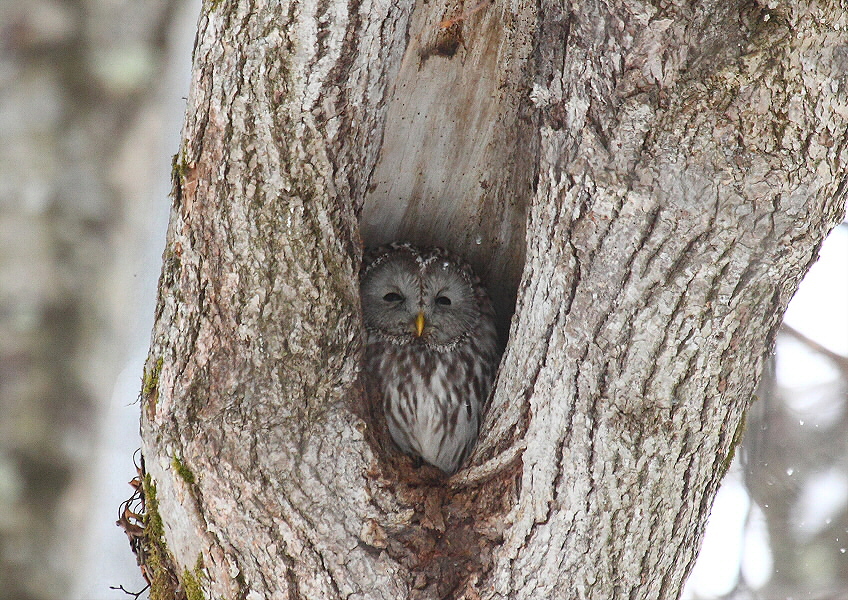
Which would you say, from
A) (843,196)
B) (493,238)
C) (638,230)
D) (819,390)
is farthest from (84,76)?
(819,390)

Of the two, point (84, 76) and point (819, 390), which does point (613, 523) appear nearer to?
point (819, 390)

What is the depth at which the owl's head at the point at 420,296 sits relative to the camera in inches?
139

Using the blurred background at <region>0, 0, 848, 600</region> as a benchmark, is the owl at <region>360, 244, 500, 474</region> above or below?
below

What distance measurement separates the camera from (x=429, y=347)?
12.0 feet

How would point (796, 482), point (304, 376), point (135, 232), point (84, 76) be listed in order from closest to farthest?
point (304, 376) < point (135, 232) < point (84, 76) < point (796, 482)

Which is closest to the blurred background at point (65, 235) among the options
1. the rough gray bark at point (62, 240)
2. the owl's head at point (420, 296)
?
the rough gray bark at point (62, 240)

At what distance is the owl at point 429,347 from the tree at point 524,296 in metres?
0.67

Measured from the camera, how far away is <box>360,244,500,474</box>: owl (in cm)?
345

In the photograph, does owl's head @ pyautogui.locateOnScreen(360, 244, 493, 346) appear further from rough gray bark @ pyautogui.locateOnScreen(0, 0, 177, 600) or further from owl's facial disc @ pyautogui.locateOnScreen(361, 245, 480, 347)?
rough gray bark @ pyautogui.locateOnScreen(0, 0, 177, 600)

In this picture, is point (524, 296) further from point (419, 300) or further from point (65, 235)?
point (65, 235)

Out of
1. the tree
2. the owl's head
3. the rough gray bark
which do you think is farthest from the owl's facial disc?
the rough gray bark

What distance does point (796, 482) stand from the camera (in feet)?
17.0

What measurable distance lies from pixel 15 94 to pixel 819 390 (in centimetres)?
502

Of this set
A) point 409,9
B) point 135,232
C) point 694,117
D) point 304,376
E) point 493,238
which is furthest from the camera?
point 135,232
